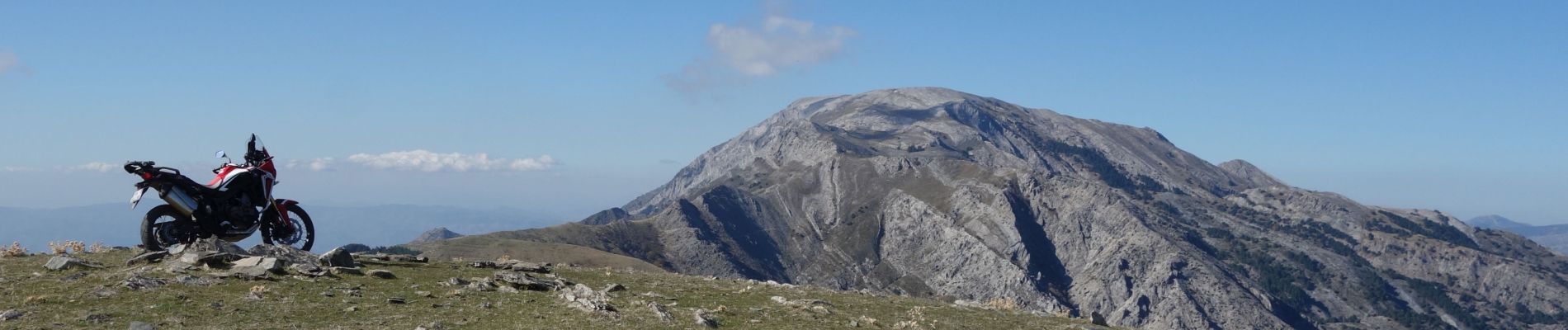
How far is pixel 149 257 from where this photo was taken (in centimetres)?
2542

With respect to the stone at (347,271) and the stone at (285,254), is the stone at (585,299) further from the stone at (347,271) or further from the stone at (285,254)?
the stone at (285,254)

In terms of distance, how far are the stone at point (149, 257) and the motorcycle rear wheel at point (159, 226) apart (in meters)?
1.80

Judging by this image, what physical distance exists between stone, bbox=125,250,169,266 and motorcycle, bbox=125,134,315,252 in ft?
6.16

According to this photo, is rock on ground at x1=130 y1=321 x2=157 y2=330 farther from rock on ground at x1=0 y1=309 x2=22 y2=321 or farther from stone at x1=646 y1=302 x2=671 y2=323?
stone at x1=646 y1=302 x2=671 y2=323

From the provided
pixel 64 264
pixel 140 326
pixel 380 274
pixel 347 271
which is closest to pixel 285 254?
pixel 347 271

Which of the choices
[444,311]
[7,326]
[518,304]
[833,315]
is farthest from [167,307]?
[833,315]

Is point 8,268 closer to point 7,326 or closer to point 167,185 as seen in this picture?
point 167,185

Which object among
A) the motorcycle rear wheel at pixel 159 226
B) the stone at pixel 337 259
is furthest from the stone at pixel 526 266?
the motorcycle rear wheel at pixel 159 226

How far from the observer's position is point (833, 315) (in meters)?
26.2

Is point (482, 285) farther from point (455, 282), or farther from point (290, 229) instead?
point (290, 229)

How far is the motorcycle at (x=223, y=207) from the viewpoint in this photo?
1075 inches

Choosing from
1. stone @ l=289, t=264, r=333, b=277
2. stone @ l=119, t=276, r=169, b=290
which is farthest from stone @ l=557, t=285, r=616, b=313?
stone @ l=119, t=276, r=169, b=290

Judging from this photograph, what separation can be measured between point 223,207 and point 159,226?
68.1 inches

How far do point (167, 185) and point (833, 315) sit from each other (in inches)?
781
